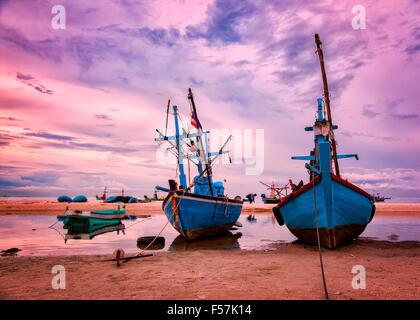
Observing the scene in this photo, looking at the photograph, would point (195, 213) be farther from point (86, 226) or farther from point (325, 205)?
point (86, 226)

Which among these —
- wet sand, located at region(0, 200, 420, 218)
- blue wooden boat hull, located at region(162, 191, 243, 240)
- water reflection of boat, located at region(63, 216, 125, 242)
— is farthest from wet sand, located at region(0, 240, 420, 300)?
wet sand, located at region(0, 200, 420, 218)

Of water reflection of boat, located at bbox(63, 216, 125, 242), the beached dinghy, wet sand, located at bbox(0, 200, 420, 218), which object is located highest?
the beached dinghy

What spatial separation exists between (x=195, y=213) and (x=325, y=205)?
7217 millimetres

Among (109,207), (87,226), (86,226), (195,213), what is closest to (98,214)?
(87,226)

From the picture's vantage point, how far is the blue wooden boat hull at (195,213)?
1421cm

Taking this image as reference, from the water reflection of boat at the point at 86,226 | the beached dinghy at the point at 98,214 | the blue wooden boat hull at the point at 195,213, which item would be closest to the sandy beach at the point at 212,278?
the blue wooden boat hull at the point at 195,213

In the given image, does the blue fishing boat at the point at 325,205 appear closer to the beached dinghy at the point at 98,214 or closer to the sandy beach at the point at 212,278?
the sandy beach at the point at 212,278

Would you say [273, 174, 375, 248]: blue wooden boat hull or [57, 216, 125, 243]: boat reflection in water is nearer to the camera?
[273, 174, 375, 248]: blue wooden boat hull

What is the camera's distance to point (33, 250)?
41.4ft

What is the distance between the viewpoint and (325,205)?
34.4 feet

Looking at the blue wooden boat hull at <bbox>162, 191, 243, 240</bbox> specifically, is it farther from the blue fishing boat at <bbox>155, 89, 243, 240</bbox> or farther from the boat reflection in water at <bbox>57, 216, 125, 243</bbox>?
the boat reflection in water at <bbox>57, 216, 125, 243</bbox>

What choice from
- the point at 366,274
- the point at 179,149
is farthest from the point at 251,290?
the point at 179,149

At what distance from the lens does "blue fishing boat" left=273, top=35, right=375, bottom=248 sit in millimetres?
10438
